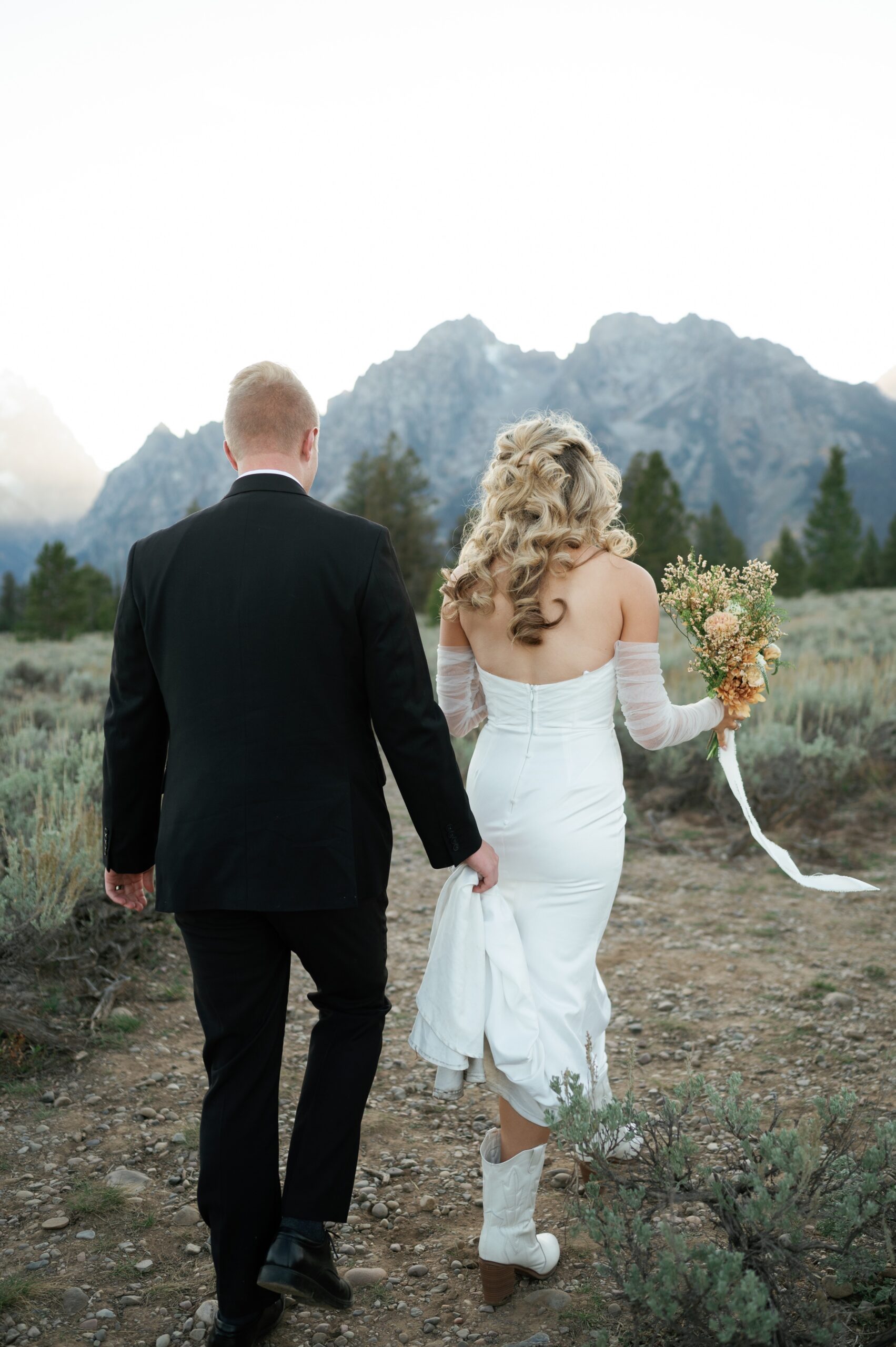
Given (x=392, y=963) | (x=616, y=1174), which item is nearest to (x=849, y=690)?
(x=392, y=963)

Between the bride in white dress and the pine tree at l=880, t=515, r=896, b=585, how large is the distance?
44.4m

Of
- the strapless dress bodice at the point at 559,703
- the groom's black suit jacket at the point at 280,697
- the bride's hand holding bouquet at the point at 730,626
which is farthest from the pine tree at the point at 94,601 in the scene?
the groom's black suit jacket at the point at 280,697

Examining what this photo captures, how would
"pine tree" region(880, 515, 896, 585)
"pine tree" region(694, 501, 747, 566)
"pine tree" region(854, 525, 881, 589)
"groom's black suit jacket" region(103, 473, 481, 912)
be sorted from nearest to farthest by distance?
"groom's black suit jacket" region(103, 473, 481, 912)
"pine tree" region(880, 515, 896, 585)
"pine tree" region(854, 525, 881, 589)
"pine tree" region(694, 501, 747, 566)

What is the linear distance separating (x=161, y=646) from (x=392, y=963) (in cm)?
322

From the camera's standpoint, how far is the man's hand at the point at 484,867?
2.46 metres

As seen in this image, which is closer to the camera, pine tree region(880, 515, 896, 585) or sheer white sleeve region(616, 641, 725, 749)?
sheer white sleeve region(616, 641, 725, 749)

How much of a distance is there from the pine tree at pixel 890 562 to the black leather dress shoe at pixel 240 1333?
4538 centimetres

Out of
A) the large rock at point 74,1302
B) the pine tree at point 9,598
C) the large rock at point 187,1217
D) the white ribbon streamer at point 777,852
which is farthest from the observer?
the pine tree at point 9,598

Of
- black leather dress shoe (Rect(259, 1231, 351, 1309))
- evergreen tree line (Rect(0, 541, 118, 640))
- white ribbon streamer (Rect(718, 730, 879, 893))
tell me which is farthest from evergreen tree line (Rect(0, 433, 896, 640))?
black leather dress shoe (Rect(259, 1231, 351, 1309))

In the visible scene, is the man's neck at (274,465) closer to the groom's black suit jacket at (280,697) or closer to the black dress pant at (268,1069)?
the groom's black suit jacket at (280,697)

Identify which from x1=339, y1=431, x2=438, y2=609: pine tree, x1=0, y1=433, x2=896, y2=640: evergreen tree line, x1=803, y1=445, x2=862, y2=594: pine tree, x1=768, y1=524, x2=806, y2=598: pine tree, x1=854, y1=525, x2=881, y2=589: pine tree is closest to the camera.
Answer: x1=0, y1=433, x2=896, y2=640: evergreen tree line

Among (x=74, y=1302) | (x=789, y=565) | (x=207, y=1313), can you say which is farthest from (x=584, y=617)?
(x=789, y=565)

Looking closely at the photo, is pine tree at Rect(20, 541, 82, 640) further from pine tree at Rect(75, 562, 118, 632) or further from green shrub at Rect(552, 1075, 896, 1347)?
green shrub at Rect(552, 1075, 896, 1347)

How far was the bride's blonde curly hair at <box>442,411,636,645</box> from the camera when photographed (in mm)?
2549
